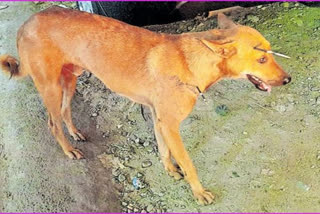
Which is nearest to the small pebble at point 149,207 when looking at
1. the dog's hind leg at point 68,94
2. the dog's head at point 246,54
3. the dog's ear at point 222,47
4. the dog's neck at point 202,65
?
the dog's hind leg at point 68,94

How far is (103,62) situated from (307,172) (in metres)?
1.88

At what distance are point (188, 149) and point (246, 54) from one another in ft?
4.45

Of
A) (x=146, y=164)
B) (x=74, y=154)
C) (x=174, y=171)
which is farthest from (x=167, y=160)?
(x=74, y=154)

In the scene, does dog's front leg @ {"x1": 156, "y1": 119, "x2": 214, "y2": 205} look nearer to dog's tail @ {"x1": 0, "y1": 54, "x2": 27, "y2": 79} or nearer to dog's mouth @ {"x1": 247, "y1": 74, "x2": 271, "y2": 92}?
dog's mouth @ {"x1": 247, "y1": 74, "x2": 271, "y2": 92}

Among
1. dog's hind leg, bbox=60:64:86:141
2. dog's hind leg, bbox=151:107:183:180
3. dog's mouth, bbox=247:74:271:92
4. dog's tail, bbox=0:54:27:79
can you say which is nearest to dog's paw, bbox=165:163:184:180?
dog's hind leg, bbox=151:107:183:180

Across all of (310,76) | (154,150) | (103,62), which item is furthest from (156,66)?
(310,76)

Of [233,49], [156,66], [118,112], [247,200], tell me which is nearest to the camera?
[233,49]

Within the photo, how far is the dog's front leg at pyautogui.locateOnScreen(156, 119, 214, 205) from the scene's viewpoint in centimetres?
402

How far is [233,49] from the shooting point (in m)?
3.67

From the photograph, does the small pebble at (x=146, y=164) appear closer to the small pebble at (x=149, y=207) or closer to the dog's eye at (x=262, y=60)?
the small pebble at (x=149, y=207)

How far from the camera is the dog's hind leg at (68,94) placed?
4.54 m

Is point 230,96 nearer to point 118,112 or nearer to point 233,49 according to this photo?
point 118,112

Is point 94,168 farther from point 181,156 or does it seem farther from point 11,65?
point 11,65

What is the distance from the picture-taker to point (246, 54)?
3.71 meters
